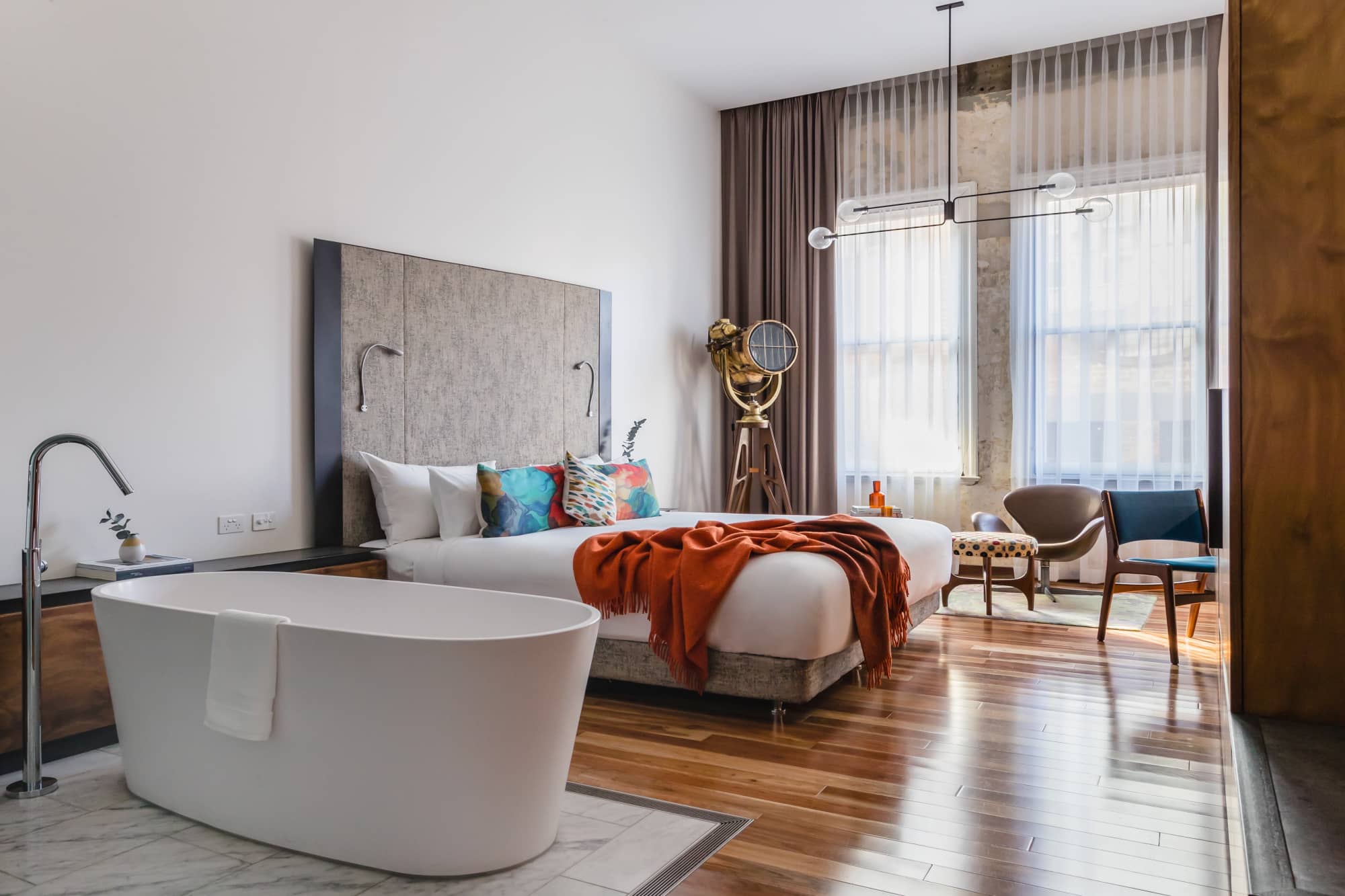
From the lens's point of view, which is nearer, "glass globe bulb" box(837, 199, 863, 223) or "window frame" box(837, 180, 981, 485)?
"glass globe bulb" box(837, 199, 863, 223)

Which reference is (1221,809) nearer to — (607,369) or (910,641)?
(910,641)

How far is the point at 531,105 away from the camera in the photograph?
5.14 metres

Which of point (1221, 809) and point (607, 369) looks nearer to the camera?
point (1221, 809)

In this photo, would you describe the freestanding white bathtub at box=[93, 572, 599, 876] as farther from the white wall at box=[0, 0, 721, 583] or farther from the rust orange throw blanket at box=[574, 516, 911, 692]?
the white wall at box=[0, 0, 721, 583]

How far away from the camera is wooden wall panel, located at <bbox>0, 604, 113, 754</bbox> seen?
2.62 metres

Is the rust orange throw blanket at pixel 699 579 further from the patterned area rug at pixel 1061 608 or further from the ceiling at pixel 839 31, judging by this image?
the ceiling at pixel 839 31

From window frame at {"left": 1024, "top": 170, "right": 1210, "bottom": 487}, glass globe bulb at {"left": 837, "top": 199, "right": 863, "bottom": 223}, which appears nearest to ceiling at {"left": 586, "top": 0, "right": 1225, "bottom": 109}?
window frame at {"left": 1024, "top": 170, "right": 1210, "bottom": 487}

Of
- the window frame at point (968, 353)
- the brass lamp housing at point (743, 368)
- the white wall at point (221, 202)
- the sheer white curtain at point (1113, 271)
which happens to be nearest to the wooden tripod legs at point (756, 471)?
the brass lamp housing at point (743, 368)

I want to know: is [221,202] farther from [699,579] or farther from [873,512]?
[873,512]

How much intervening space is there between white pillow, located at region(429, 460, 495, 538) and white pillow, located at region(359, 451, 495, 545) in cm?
4

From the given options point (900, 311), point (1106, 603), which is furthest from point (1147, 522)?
point (900, 311)

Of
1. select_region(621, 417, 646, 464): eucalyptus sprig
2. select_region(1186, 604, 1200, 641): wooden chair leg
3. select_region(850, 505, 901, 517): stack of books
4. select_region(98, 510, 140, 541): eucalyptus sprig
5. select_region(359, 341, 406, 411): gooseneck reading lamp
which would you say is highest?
select_region(359, 341, 406, 411): gooseneck reading lamp

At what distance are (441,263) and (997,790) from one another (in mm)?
3232

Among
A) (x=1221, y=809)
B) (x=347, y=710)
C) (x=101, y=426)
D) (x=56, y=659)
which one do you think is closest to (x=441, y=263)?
(x=101, y=426)
